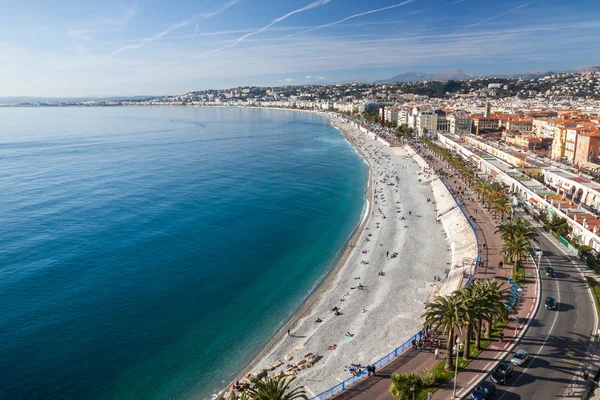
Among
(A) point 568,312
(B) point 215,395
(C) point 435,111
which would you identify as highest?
(C) point 435,111

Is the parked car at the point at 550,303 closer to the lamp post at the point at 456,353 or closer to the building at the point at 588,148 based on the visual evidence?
the lamp post at the point at 456,353

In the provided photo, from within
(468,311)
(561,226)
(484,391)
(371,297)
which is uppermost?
(468,311)

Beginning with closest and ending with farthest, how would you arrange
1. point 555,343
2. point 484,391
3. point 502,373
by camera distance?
point 484,391, point 502,373, point 555,343

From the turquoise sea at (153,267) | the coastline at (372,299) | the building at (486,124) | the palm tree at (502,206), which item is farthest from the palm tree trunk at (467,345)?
the building at (486,124)

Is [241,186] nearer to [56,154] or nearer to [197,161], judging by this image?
[197,161]

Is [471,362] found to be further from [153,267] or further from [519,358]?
[153,267]

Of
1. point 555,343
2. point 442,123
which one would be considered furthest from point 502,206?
point 442,123

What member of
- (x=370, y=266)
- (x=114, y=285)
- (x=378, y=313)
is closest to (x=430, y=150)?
(x=370, y=266)
